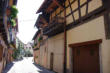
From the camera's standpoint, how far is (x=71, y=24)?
926cm

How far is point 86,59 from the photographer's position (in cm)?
751

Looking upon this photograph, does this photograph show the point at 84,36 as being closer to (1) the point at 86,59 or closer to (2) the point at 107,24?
(1) the point at 86,59

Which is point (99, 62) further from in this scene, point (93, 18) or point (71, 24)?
point (71, 24)

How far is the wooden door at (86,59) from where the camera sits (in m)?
6.68

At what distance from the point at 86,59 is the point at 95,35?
1.81 metres

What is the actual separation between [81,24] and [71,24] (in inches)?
54.2

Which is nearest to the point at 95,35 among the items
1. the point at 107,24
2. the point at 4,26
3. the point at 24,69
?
the point at 107,24

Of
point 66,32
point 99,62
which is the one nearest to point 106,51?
point 99,62

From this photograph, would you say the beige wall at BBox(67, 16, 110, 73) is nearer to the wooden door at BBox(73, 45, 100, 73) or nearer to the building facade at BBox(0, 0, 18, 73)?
the wooden door at BBox(73, 45, 100, 73)

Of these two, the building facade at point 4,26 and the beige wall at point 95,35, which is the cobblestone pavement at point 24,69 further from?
the beige wall at point 95,35

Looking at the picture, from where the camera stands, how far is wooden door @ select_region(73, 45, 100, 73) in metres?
6.68

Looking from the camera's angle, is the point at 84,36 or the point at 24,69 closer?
the point at 84,36

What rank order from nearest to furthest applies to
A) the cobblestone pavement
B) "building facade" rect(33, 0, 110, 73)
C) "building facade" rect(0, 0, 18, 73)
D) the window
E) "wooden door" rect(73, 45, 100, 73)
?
the window
"building facade" rect(33, 0, 110, 73)
"building facade" rect(0, 0, 18, 73)
"wooden door" rect(73, 45, 100, 73)
the cobblestone pavement

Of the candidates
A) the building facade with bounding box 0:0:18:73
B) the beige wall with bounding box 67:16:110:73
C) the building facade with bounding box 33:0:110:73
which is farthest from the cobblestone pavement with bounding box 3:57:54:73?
the beige wall with bounding box 67:16:110:73
